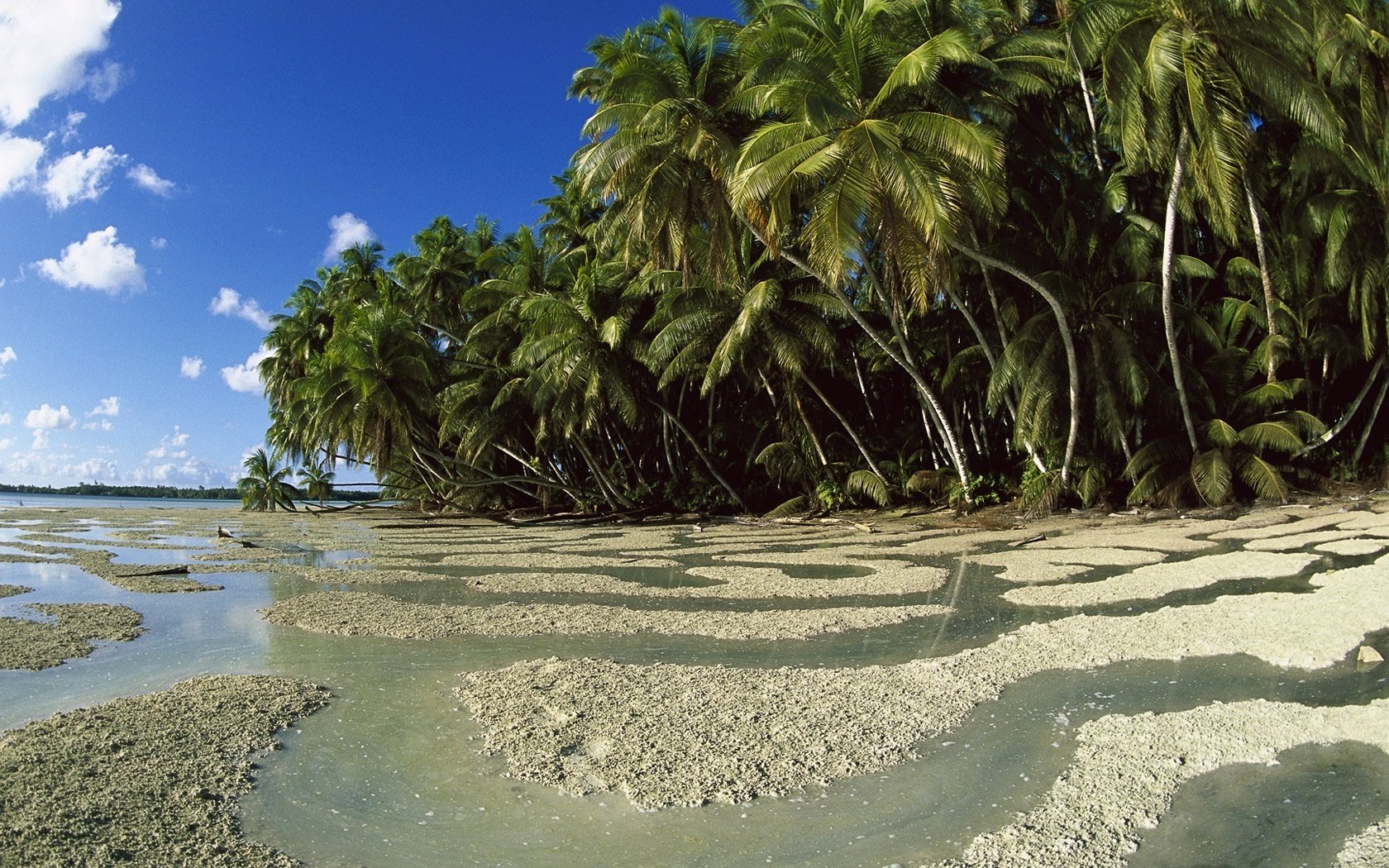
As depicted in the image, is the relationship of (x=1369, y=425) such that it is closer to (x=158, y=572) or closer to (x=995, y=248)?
(x=995, y=248)

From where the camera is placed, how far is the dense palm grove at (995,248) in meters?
12.7

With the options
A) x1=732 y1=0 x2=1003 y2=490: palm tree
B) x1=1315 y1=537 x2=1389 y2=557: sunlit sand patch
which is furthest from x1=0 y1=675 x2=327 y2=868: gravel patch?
x1=1315 y1=537 x2=1389 y2=557: sunlit sand patch

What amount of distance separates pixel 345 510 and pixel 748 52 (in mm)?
34335

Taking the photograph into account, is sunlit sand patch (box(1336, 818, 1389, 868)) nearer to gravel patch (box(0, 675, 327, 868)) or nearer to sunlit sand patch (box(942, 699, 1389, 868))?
sunlit sand patch (box(942, 699, 1389, 868))

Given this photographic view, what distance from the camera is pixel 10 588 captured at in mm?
10438

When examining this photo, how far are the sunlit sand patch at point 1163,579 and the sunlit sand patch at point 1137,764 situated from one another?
3518 millimetres

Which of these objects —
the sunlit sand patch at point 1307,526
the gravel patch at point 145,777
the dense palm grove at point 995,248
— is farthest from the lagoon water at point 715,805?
the dense palm grove at point 995,248

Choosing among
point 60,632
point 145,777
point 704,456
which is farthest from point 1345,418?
point 60,632

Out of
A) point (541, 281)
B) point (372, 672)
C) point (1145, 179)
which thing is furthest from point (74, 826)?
point (541, 281)

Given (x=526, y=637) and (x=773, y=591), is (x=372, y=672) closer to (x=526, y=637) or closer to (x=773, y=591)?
(x=526, y=637)

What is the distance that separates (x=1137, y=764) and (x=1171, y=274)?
13373 millimetres

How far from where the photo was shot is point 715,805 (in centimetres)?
353

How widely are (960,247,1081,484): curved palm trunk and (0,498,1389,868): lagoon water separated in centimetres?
978

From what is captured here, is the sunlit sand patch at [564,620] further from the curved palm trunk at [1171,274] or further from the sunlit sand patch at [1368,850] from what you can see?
the curved palm trunk at [1171,274]
